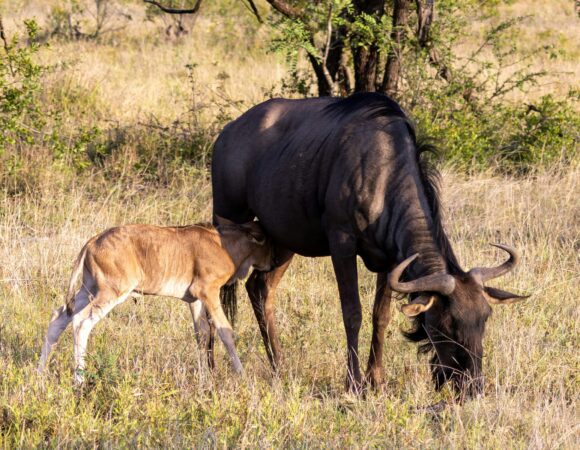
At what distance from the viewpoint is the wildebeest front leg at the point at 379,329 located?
240 inches

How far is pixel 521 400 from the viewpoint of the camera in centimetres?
531

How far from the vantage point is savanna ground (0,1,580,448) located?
478cm

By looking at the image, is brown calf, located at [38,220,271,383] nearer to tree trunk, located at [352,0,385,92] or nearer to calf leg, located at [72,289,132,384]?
calf leg, located at [72,289,132,384]

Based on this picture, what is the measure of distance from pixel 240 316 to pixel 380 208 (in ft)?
6.92

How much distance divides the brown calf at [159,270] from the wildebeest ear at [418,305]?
1.33m

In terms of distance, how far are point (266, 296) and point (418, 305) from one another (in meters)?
2.10

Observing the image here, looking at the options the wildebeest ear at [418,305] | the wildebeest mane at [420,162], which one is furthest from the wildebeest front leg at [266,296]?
the wildebeest ear at [418,305]

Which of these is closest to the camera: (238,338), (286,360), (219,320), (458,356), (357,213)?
(458,356)

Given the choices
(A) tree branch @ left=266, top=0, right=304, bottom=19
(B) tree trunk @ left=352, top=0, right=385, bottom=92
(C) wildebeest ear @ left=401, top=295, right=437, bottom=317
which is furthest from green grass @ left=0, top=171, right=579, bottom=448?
(A) tree branch @ left=266, top=0, right=304, bottom=19

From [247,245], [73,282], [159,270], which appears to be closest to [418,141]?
[247,245]

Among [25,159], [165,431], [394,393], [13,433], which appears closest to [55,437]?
[13,433]

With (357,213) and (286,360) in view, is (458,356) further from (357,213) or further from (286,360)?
(286,360)

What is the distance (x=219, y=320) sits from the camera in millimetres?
6207

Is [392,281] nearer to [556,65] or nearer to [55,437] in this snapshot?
[55,437]
